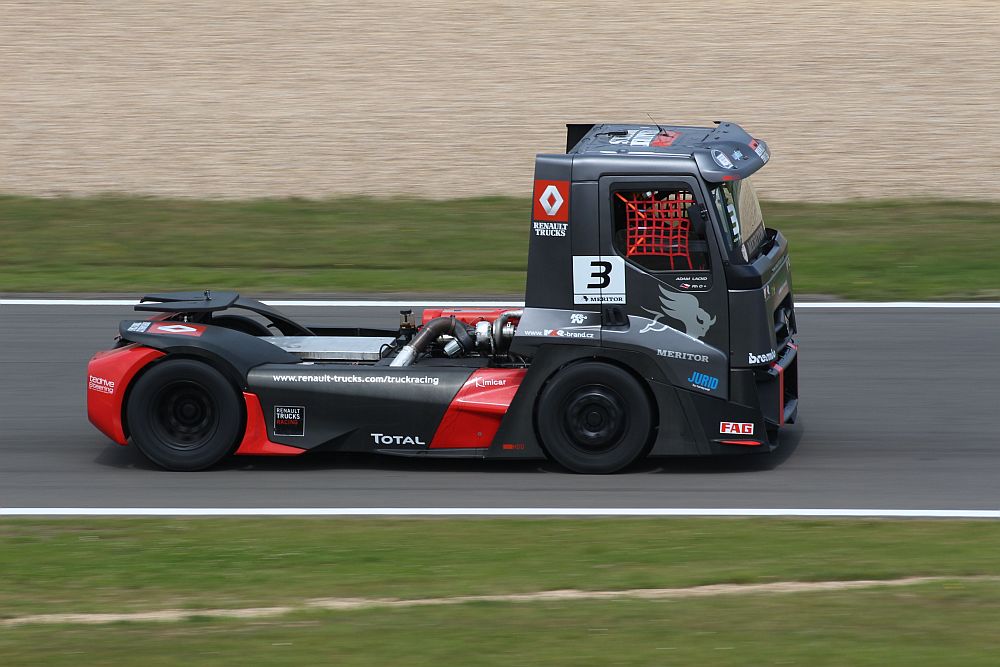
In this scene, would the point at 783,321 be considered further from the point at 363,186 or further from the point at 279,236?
the point at 363,186

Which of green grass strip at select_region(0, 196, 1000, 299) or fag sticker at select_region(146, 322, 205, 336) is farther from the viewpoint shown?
green grass strip at select_region(0, 196, 1000, 299)

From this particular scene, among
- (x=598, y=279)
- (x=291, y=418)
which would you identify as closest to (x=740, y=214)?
(x=598, y=279)

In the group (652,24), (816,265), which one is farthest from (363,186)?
(652,24)

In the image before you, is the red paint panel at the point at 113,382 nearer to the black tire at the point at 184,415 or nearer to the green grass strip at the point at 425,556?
the black tire at the point at 184,415

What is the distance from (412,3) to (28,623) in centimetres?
2160

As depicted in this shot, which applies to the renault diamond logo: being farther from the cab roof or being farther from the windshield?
the windshield

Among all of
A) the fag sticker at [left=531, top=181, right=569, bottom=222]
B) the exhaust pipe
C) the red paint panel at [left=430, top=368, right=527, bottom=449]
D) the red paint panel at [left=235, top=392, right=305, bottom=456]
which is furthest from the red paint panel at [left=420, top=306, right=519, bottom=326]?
the red paint panel at [left=235, top=392, right=305, bottom=456]

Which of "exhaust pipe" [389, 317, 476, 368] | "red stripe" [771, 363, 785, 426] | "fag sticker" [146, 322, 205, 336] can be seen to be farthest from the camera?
"exhaust pipe" [389, 317, 476, 368]

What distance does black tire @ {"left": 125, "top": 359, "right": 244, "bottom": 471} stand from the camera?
9562 mm

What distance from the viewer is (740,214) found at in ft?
30.9

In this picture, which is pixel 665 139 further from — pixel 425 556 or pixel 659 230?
pixel 425 556

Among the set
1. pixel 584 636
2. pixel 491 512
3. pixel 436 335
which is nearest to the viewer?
pixel 584 636

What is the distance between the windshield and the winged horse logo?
431mm

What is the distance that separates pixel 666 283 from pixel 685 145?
88cm
